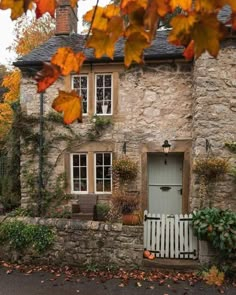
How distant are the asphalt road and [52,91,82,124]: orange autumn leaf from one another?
5.84m

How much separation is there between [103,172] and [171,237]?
9.54 feet

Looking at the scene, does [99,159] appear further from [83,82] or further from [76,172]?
[83,82]

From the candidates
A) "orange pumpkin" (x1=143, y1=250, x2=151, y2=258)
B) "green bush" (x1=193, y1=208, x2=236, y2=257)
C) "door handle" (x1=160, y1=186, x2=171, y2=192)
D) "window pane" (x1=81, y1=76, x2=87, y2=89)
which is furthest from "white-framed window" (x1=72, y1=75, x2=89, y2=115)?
"green bush" (x1=193, y1=208, x2=236, y2=257)

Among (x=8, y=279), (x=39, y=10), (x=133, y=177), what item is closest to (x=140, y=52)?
(x=39, y=10)

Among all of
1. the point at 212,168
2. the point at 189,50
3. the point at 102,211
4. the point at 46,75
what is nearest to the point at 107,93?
the point at 102,211

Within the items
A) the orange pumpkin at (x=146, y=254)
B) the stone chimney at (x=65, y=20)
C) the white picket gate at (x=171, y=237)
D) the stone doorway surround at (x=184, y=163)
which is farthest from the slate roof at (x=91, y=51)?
the orange pumpkin at (x=146, y=254)

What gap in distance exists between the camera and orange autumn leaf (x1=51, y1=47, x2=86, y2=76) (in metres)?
1.22

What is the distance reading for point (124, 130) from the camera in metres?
9.70

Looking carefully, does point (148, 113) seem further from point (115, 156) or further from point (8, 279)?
point (8, 279)

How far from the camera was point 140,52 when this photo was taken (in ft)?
3.92

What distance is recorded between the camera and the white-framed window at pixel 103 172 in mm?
9883

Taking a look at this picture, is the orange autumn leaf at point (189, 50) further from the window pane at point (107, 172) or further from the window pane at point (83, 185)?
the window pane at point (83, 185)

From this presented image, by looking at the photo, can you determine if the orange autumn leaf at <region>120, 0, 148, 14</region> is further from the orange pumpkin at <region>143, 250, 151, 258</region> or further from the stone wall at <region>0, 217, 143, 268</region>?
the orange pumpkin at <region>143, 250, 151, 258</region>

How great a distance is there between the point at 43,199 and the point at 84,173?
137cm
